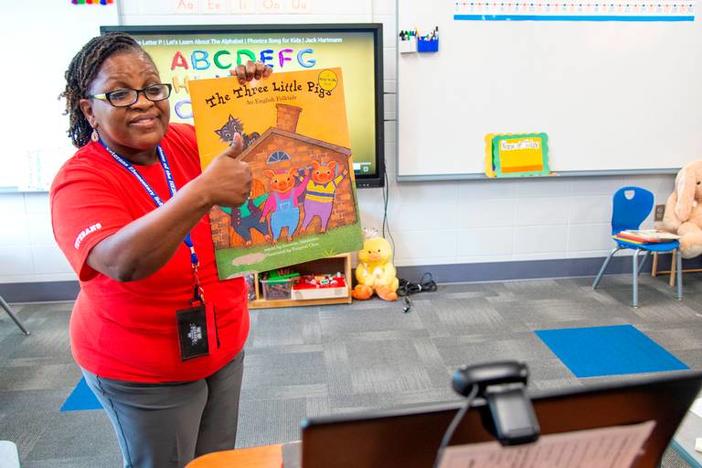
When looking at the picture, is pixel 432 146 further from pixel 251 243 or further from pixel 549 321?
pixel 251 243

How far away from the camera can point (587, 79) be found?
11.8ft

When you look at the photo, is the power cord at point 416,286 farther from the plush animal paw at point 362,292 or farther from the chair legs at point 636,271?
the chair legs at point 636,271

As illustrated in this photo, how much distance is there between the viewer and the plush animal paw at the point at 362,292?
359 centimetres

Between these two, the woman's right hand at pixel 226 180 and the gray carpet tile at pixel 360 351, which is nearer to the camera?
the woman's right hand at pixel 226 180

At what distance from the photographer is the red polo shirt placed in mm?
953

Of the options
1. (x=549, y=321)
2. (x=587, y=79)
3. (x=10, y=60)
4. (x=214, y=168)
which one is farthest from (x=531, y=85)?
(x=10, y=60)

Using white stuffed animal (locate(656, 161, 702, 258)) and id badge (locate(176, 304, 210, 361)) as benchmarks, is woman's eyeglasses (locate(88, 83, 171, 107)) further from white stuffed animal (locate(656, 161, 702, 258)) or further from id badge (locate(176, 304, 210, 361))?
white stuffed animal (locate(656, 161, 702, 258))

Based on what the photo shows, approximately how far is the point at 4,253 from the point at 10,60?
1.31 m

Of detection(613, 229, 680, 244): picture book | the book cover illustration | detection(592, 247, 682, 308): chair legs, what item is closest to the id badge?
the book cover illustration

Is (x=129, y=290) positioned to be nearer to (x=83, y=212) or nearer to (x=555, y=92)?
(x=83, y=212)

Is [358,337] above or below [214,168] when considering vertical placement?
below

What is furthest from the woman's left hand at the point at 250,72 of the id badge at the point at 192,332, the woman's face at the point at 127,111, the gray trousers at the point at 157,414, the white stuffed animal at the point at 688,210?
the white stuffed animal at the point at 688,210

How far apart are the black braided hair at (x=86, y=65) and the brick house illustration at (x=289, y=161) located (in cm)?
33

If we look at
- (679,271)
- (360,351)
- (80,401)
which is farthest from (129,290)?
(679,271)
